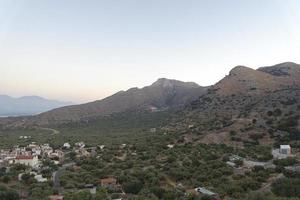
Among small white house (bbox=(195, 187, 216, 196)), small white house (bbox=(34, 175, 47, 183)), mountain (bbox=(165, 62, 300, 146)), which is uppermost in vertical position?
mountain (bbox=(165, 62, 300, 146))

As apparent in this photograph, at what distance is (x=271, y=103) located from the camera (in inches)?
3219

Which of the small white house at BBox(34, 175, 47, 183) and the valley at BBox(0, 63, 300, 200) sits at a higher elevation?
the valley at BBox(0, 63, 300, 200)

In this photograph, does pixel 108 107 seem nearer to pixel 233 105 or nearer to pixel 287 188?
pixel 233 105

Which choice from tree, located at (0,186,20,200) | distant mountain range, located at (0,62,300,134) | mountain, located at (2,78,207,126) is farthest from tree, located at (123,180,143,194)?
mountain, located at (2,78,207,126)

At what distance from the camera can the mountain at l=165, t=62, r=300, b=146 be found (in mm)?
61812

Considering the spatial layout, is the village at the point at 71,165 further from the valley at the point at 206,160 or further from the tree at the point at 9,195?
the tree at the point at 9,195

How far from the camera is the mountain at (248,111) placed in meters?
61.8

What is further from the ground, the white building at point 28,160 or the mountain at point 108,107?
the mountain at point 108,107

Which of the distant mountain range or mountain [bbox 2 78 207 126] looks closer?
the distant mountain range

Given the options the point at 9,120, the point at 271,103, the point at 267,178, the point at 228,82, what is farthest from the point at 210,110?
the point at 9,120

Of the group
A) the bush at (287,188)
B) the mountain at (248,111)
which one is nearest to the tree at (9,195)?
the bush at (287,188)

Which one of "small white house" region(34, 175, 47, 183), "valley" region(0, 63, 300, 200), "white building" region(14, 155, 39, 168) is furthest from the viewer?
"white building" region(14, 155, 39, 168)

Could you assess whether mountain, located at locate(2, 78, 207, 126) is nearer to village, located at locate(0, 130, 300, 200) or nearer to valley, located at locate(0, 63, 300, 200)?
valley, located at locate(0, 63, 300, 200)

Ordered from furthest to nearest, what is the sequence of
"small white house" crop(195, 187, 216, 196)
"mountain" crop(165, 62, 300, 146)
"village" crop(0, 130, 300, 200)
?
"mountain" crop(165, 62, 300, 146) → "village" crop(0, 130, 300, 200) → "small white house" crop(195, 187, 216, 196)
